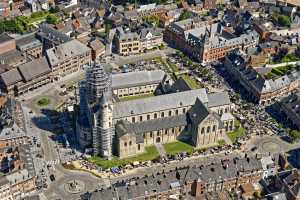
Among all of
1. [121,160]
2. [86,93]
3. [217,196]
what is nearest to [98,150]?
[121,160]

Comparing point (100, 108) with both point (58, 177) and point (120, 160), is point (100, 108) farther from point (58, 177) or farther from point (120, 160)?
point (58, 177)

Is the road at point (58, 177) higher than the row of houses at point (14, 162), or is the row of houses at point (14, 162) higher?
the row of houses at point (14, 162)

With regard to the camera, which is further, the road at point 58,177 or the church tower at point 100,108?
the church tower at point 100,108

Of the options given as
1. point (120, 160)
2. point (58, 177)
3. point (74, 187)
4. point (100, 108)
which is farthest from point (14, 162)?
point (120, 160)

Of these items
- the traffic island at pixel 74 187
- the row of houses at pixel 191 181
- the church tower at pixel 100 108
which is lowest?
the traffic island at pixel 74 187

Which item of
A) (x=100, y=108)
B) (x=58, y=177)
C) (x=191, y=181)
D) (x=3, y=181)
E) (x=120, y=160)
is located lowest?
(x=58, y=177)

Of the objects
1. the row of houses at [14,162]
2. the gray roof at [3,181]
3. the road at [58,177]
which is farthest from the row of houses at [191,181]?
the gray roof at [3,181]

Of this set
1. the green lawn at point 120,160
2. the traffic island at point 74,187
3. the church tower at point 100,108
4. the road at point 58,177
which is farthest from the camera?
the green lawn at point 120,160

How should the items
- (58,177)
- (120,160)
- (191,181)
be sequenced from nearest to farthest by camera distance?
1. (191,181)
2. (58,177)
3. (120,160)

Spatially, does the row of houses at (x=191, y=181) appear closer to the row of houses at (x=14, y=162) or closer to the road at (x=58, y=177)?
the road at (x=58, y=177)
